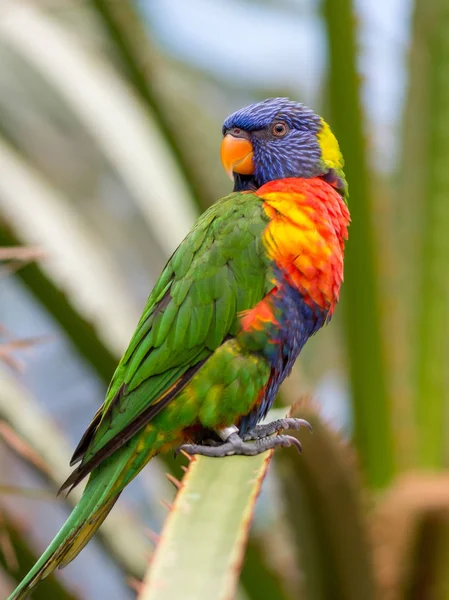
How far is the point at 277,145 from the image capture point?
1.61 m

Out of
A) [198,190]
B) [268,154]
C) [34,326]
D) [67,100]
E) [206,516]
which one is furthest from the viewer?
[34,326]

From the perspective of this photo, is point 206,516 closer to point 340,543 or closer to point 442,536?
point 340,543

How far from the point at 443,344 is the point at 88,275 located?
3.19 feet

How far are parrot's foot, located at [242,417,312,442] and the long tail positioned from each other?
0.21m

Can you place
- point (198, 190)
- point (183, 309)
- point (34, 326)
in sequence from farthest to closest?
point (34, 326) → point (198, 190) → point (183, 309)

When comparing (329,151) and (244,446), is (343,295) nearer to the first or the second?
(329,151)

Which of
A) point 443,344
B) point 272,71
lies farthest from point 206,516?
point 272,71

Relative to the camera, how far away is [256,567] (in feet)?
5.72

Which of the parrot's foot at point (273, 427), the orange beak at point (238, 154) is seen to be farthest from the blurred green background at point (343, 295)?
the orange beak at point (238, 154)

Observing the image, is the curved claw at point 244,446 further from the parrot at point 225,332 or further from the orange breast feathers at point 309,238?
the orange breast feathers at point 309,238

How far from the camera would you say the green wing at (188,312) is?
48.8 inches

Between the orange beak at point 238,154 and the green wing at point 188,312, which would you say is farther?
the orange beak at point 238,154

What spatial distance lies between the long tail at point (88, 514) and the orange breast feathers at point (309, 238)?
44 cm

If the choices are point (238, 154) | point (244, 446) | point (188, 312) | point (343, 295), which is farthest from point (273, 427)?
point (343, 295)
